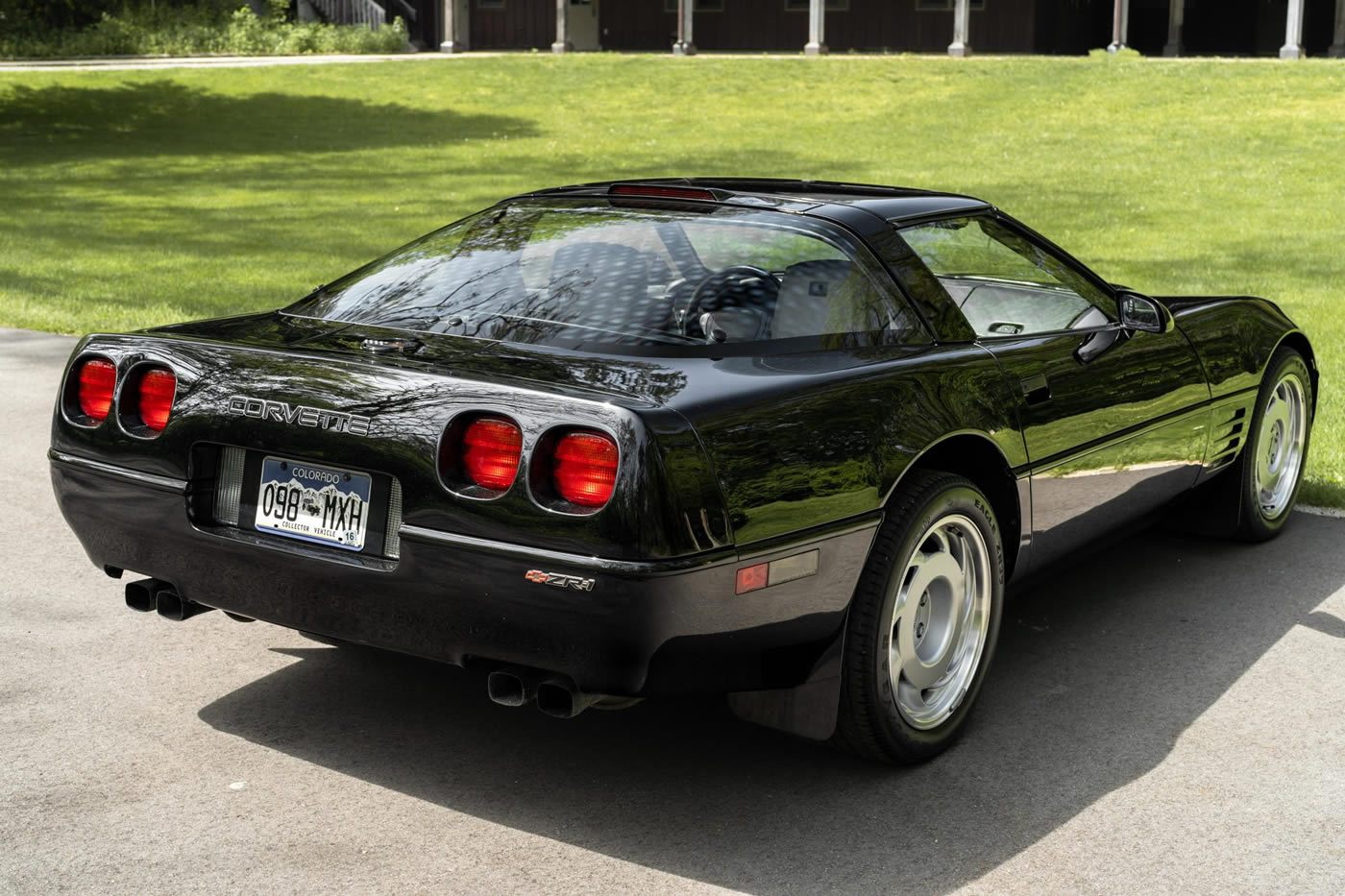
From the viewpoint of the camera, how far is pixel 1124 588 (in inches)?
214

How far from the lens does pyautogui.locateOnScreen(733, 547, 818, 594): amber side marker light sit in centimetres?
334

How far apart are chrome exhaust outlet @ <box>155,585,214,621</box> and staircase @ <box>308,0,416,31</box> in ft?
134

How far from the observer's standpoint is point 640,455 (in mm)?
3166

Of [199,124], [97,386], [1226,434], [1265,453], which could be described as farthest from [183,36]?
[97,386]

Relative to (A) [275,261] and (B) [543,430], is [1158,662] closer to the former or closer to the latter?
(B) [543,430]

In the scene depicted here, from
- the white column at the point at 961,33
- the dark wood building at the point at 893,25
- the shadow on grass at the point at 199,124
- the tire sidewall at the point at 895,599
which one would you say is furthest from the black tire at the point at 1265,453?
the dark wood building at the point at 893,25

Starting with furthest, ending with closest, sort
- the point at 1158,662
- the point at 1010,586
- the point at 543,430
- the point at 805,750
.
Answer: the point at 1158,662 → the point at 1010,586 → the point at 805,750 → the point at 543,430

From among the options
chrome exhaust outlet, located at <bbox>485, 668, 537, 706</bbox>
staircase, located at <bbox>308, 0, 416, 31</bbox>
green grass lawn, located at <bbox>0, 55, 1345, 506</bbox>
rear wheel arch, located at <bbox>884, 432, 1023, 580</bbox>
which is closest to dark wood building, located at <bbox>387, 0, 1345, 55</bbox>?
staircase, located at <bbox>308, 0, 416, 31</bbox>

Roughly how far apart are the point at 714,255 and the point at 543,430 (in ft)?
3.42

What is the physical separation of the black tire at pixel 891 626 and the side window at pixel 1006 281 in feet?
3.15

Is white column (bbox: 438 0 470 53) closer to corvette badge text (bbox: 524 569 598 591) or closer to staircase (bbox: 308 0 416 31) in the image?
staircase (bbox: 308 0 416 31)

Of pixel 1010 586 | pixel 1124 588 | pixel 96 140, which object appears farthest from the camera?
pixel 96 140

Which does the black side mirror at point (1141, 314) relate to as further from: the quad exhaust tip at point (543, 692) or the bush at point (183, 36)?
the bush at point (183, 36)

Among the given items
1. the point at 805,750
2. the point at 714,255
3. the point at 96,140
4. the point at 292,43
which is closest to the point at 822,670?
the point at 805,750
